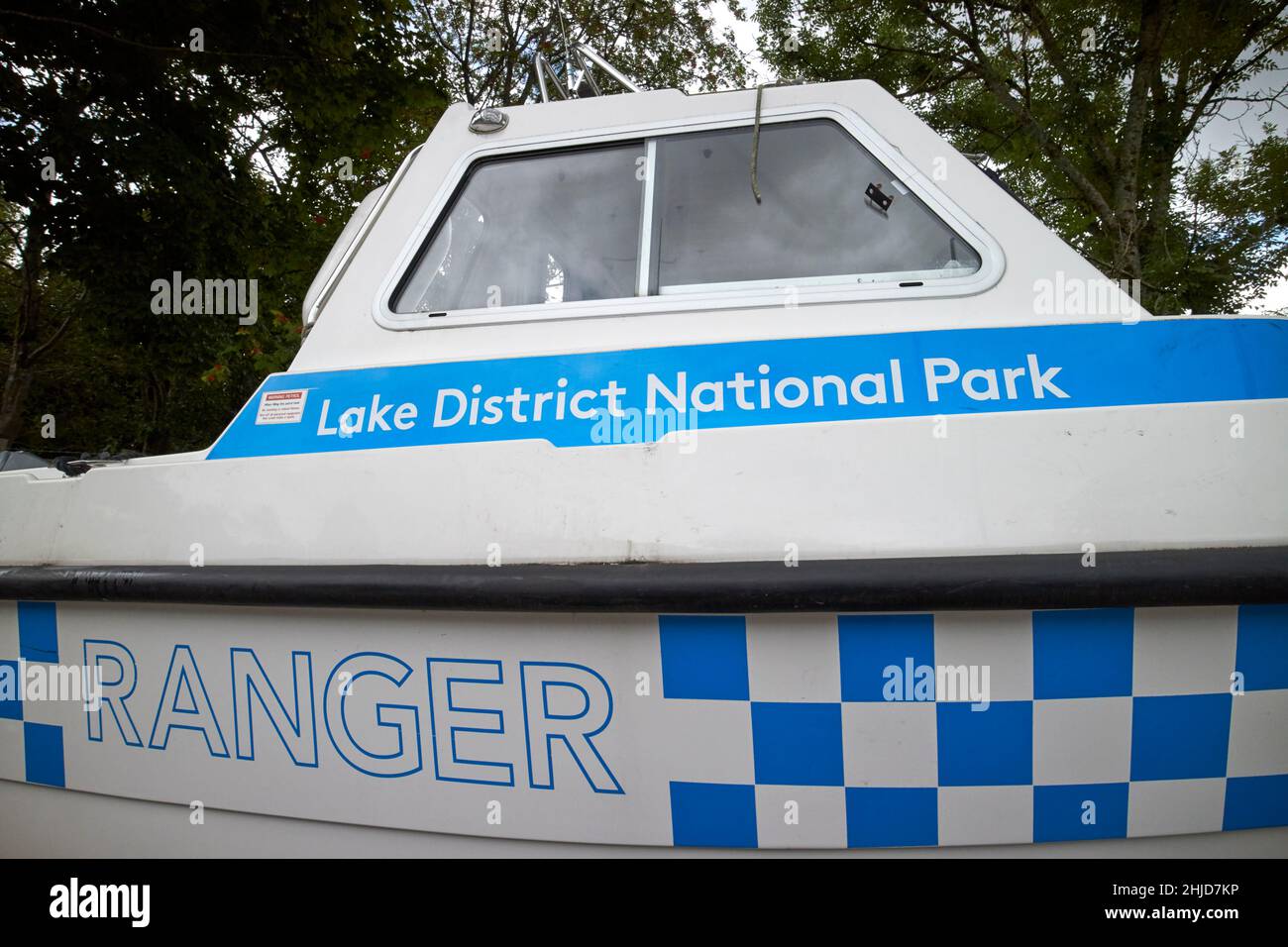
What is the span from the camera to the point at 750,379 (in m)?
1.34

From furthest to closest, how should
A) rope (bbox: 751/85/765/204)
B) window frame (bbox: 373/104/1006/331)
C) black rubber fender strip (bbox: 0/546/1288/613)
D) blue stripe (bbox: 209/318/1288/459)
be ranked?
rope (bbox: 751/85/765/204) < window frame (bbox: 373/104/1006/331) < blue stripe (bbox: 209/318/1288/459) < black rubber fender strip (bbox: 0/546/1288/613)

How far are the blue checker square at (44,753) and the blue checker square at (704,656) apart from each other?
1.36 m

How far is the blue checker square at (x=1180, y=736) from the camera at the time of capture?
114cm

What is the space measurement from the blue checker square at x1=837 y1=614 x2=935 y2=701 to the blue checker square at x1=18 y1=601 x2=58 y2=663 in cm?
165

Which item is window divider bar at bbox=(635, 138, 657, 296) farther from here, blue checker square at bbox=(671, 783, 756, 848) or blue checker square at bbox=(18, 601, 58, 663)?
blue checker square at bbox=(18, 601, 58, 663)

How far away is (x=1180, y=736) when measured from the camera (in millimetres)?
1149

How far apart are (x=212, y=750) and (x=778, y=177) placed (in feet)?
5.67

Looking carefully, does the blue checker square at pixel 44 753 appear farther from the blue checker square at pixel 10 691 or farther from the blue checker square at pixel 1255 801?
the blue checker square at pixel 1255 801

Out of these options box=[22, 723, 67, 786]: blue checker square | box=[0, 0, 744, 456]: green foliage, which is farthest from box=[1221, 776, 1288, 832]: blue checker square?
box=[0, 0, 744, 456]: green foliage

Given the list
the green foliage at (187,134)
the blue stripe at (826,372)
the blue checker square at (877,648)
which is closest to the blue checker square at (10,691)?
the blue stripe at (826,372)

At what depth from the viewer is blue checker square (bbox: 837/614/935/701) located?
3.89ft

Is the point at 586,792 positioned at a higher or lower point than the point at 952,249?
lower
